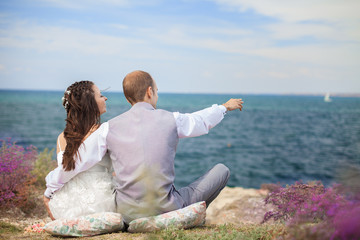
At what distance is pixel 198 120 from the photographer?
3676 millimetres

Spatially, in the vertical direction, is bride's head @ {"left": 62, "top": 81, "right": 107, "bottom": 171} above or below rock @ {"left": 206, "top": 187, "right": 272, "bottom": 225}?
above

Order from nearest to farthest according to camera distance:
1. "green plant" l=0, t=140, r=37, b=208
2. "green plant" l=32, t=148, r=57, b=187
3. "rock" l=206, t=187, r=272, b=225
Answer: "green plant" l=0, t=140, r=37, b=208, "rock" l=206, t=187, r=272, b=225, "green plant" l=32, t=148, r=57, b=187

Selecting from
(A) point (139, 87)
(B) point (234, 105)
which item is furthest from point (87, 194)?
(B) point (234, 105)

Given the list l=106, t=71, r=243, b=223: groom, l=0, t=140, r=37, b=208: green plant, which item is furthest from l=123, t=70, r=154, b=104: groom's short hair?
l=0, t=140, r=37, b=208: green plant

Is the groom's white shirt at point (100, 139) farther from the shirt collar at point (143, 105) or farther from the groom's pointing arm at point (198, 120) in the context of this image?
the shirt collar at point (143, 105)

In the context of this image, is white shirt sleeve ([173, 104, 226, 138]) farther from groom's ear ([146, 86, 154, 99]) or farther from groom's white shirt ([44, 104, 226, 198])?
groom's ear ([146, 86, 154, 99])

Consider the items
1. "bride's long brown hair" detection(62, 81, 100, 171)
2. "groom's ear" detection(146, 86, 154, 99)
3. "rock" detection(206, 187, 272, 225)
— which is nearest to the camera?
"groom's ear" detection(146, 86, 154, 99)

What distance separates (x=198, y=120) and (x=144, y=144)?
0.63 meters

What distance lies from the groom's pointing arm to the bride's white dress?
0.88 m

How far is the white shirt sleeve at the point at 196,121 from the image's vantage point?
141 inches

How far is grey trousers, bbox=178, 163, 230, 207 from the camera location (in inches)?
151

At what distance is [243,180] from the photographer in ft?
55.5

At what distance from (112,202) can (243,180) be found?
13.9 meters

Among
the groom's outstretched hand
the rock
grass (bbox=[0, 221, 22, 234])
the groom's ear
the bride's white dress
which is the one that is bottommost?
the rock
